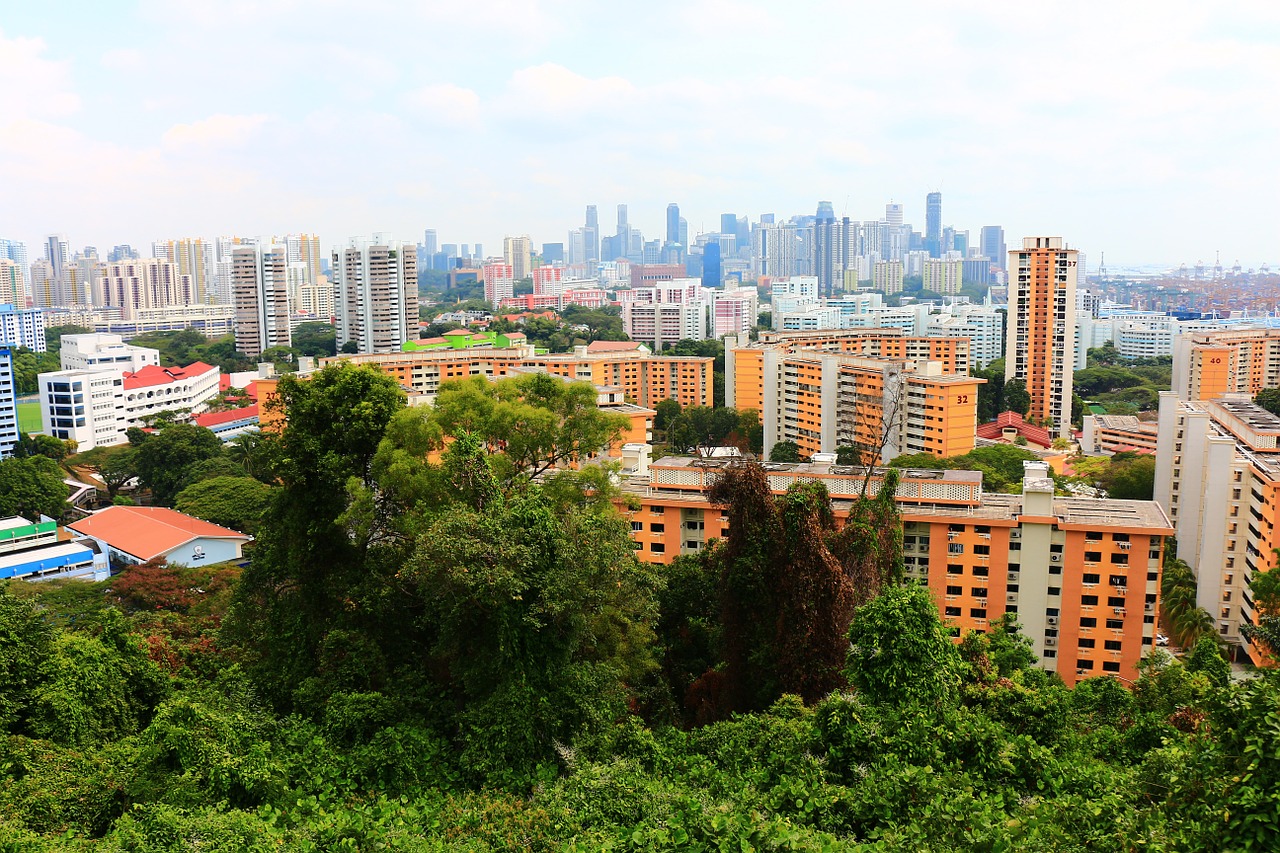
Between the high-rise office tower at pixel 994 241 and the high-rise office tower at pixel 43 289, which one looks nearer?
the high-rise office tower at pixel 43 289

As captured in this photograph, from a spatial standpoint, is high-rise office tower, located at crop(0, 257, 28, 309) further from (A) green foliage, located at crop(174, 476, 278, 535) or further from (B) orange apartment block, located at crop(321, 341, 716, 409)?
(A) green foliage, located at crop(174, 476, 278, 535)

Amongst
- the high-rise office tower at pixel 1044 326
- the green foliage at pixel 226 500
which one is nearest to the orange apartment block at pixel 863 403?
the high-rise office tower at pixel 1044 326

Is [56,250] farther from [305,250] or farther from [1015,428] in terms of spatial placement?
[1015,428]

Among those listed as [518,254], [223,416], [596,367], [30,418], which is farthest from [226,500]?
[518,254]

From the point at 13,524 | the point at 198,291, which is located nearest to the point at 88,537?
the point at 13,524

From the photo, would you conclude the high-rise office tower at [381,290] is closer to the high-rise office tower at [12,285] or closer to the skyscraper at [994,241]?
the high-rise office tower at [12,285]

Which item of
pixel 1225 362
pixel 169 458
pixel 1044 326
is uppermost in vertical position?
pixel 1044 326

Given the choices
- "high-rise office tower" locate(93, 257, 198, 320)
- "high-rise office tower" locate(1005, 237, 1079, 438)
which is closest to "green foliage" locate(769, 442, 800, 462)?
"high-rise office tower" locate(1005, 237, 1079, 438)
